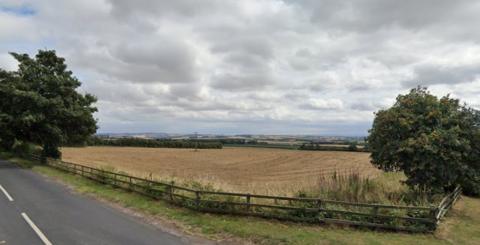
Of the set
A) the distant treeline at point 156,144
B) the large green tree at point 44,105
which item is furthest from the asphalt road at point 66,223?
the distant treeline at point 156,144

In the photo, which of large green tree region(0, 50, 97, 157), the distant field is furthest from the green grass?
large green tree region(0, 50, 97, 157)

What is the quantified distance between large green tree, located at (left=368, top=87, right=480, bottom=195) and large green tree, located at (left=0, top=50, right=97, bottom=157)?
29.4 metres

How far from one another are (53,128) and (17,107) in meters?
3.86

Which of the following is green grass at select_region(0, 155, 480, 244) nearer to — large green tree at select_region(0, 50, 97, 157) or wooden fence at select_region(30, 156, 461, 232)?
wooden fence at select_region(30, 156, 461, 232)

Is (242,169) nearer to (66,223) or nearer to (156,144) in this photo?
(66,223)

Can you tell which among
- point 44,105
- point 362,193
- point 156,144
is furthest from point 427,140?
point 156,144

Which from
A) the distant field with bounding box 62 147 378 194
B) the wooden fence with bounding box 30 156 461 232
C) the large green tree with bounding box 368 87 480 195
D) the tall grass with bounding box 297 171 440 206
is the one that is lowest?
the distant field with bounding box 62 147 378 194

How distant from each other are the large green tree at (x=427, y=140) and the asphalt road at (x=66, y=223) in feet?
31.7

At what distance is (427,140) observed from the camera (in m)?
14.2

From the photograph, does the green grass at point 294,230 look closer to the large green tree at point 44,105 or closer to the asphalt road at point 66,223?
the asphalt road at point 66,223

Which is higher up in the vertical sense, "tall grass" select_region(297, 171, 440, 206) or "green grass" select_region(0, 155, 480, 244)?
"tall grass" select_region(297, 171, 440, 206)

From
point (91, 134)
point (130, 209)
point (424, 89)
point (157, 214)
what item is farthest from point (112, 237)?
point (91, 134)

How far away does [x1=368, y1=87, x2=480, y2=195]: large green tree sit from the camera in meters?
14.4

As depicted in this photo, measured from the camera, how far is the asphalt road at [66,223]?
997 cm
